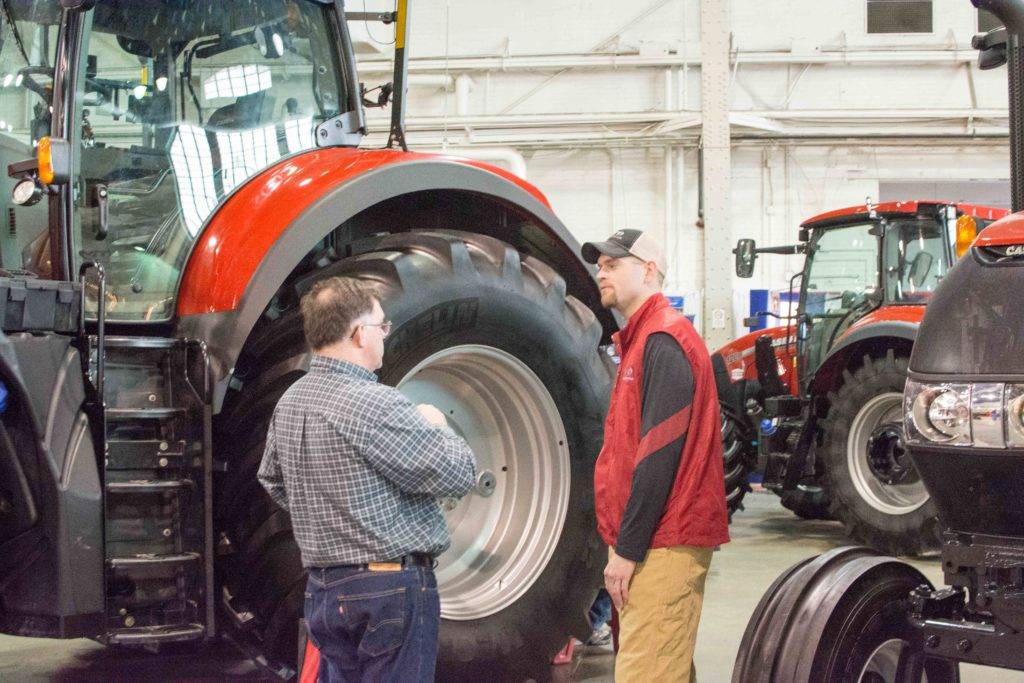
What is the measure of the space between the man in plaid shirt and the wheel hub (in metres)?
5.51

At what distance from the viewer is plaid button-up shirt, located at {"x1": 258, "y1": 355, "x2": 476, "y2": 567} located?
2809 mm

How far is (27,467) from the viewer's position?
318 centimetres

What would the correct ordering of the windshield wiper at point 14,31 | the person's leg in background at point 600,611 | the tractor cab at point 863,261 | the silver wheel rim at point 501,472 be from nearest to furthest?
the windshield wiper at point 14,31 → the silver wheel rim at point 501,472 → the person's leg in background at point 600,611 → the tractor cab at point 863,261

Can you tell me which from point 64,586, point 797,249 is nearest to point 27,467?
point 64,586

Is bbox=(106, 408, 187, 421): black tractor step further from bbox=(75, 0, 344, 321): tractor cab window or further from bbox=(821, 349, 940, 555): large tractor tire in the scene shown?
bbox=(821, 349, 940, 555): large tractor tire

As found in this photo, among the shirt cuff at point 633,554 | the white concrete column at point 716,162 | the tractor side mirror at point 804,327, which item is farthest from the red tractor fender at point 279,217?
the white concrete column at point 716,162

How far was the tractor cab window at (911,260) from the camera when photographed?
324 inches

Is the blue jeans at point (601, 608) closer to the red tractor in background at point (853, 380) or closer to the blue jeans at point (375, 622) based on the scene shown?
the blue jeans at point (375, 622)

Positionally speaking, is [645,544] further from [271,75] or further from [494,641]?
[271,75]

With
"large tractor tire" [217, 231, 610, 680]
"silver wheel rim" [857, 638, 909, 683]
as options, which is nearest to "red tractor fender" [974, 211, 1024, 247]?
"silver wheel rim" [857, 638, 909, 683]

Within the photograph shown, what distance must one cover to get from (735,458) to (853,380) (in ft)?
A: 3.55

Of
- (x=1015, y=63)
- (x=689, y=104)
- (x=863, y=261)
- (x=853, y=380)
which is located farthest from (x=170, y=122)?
(x=689, y=104)

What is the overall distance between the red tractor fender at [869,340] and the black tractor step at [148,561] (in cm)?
539

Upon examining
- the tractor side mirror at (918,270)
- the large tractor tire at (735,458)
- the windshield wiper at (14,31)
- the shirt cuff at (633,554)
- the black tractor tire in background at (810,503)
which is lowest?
the black tractor tire in background at (810,503)
